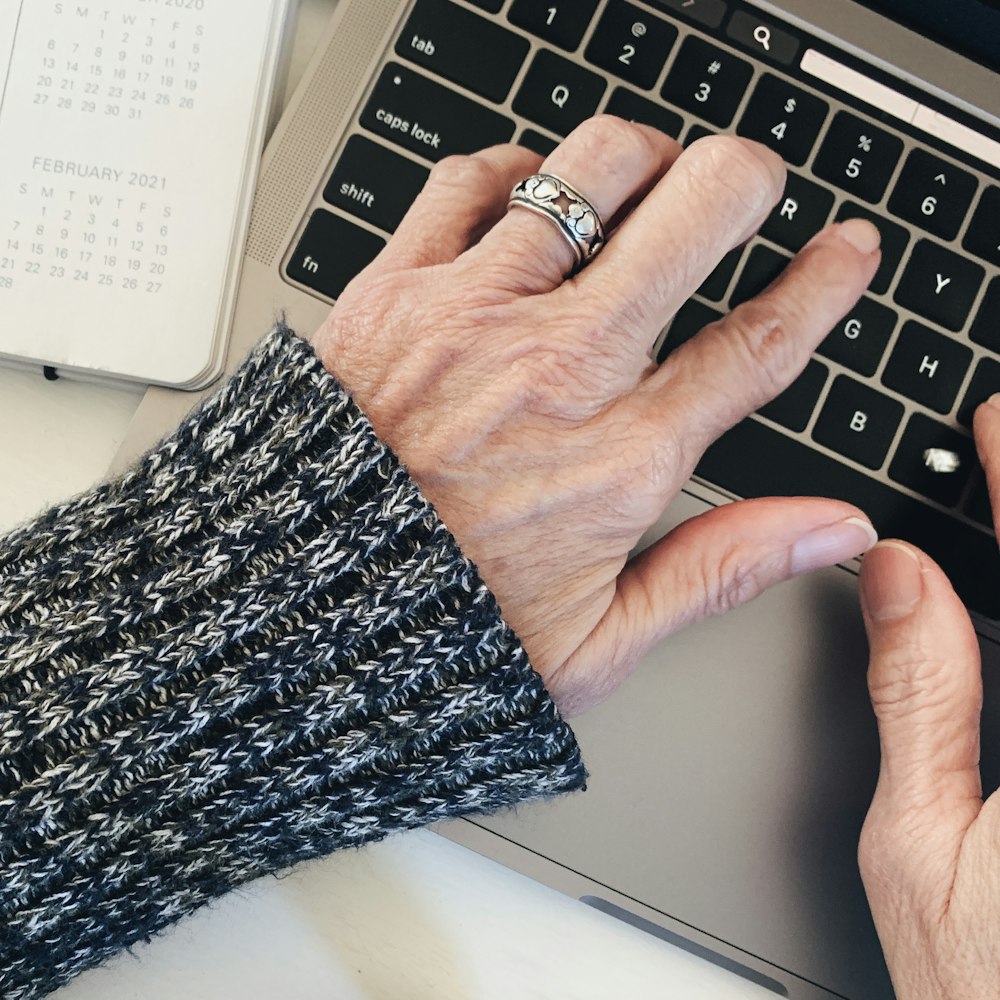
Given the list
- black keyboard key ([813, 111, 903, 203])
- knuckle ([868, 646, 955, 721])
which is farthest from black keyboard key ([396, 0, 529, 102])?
knuckle ([868, 646, 955, 721])

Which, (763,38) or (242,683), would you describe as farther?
(763,38)

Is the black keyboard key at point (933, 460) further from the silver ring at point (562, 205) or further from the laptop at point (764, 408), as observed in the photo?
the silver ring at point (562, 205)

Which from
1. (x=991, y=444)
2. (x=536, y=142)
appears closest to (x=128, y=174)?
(x=536, y=142)

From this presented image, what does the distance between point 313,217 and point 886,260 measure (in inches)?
14.5

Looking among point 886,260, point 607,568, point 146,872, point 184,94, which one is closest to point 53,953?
point 146,872

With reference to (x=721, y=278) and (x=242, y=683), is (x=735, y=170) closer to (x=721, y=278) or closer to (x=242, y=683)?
(x=721, y=278)

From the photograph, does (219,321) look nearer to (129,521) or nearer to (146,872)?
(129,521)

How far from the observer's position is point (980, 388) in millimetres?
586

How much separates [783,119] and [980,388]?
0.22 metres

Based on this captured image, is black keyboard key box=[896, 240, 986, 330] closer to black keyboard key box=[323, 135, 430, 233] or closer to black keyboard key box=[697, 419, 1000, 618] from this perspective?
black keyboard key box=[697, 419, 1000, 618]

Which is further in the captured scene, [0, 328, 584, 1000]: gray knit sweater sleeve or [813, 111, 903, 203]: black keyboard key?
[813, 111, 903, 203]: black keyboard key

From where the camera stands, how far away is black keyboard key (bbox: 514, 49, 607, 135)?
577 millimetres

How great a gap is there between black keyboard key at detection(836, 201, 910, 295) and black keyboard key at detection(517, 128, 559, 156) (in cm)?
19

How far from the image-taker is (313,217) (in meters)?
0.57
